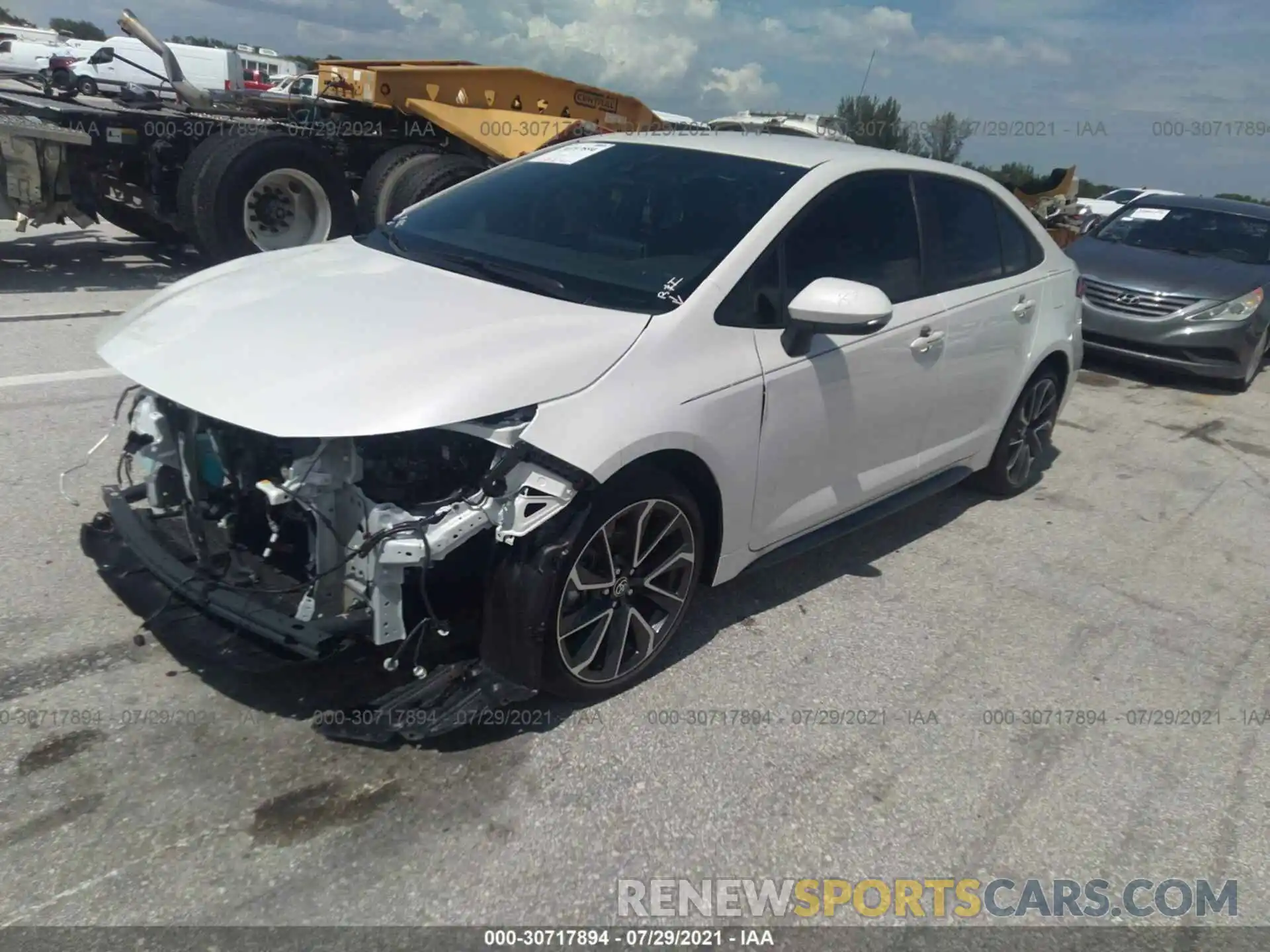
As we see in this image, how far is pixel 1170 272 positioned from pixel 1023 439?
4679 millimetres

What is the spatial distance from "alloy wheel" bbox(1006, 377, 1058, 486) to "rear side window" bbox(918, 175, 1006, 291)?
2.74ft

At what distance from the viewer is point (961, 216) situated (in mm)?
4648

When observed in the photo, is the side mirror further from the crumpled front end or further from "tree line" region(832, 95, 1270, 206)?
"tree line" region(832, 95, 1270, 206)

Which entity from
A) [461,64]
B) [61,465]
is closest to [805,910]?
[61,465]

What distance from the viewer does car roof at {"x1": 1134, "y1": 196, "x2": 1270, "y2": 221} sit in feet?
32.5

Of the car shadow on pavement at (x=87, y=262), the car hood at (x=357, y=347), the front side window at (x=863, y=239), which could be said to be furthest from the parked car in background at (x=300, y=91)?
the front side window at (x=863, y=239)

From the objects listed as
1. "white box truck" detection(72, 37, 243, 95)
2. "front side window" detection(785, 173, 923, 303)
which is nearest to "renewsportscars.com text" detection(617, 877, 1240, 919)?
"front side window" detection(785, 173, 923, 303)

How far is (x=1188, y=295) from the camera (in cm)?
863

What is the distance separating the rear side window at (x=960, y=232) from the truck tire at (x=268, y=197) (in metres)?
5.83

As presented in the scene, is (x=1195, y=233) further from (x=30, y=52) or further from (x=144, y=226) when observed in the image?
(x=30, y=52)

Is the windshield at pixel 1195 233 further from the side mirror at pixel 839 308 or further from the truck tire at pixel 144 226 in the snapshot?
the truck tire at pixel 144 226

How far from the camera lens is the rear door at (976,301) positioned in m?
4.44

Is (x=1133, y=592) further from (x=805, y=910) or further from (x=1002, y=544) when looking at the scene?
(x=805, y=910)

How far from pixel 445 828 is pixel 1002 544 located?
11.0 feet
